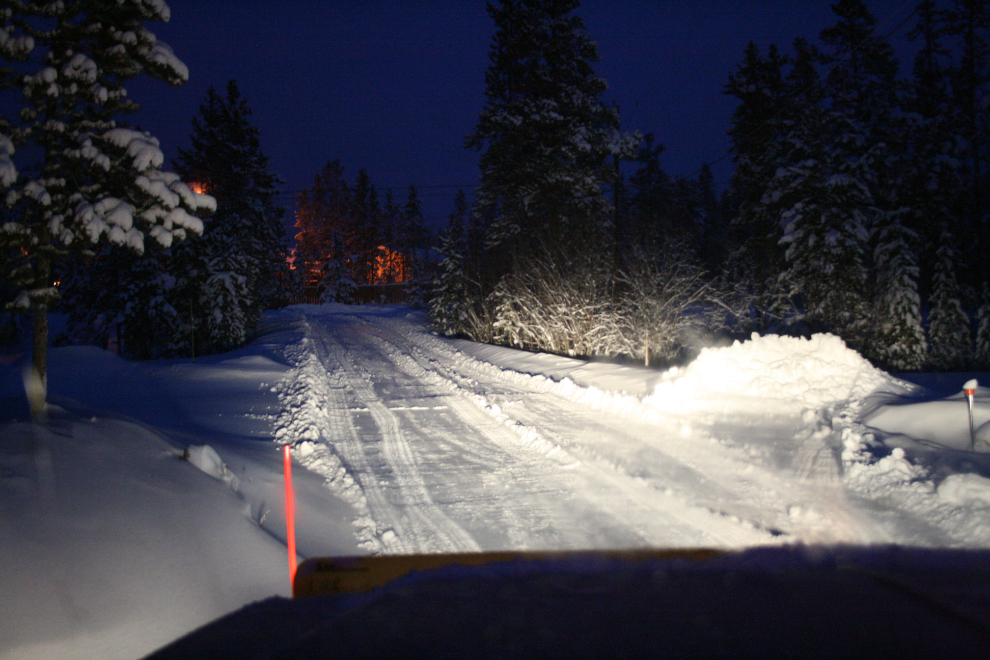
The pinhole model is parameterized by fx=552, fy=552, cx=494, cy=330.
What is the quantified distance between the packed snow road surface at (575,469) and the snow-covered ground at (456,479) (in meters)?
0.03

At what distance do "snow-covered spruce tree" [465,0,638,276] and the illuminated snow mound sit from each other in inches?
417

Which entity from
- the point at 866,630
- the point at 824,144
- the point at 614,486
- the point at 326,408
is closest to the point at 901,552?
the point at 866,630

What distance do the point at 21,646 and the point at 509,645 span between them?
105 inches

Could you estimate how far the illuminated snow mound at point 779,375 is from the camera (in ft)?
28.9

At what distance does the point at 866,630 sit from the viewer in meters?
2.64

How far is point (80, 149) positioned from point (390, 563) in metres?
6.79

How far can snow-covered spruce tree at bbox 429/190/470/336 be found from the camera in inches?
1046

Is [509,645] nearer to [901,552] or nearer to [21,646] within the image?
[21,646]

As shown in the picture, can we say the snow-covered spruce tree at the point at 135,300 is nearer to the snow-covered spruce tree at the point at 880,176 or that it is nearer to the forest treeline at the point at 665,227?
the forest treeline at the point at 665,227

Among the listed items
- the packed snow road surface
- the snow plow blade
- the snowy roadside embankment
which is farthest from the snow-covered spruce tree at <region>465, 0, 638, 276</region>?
the snow plow blade

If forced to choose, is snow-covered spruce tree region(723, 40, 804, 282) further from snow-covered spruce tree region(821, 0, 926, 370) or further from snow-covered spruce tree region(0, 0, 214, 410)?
snow-covered spruce tree region(0, 0, 214, 410)

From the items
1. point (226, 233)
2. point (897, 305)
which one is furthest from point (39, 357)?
point (897, 305)

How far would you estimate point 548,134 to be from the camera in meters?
21.5

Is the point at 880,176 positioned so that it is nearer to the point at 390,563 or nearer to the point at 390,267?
the point at 390,563
